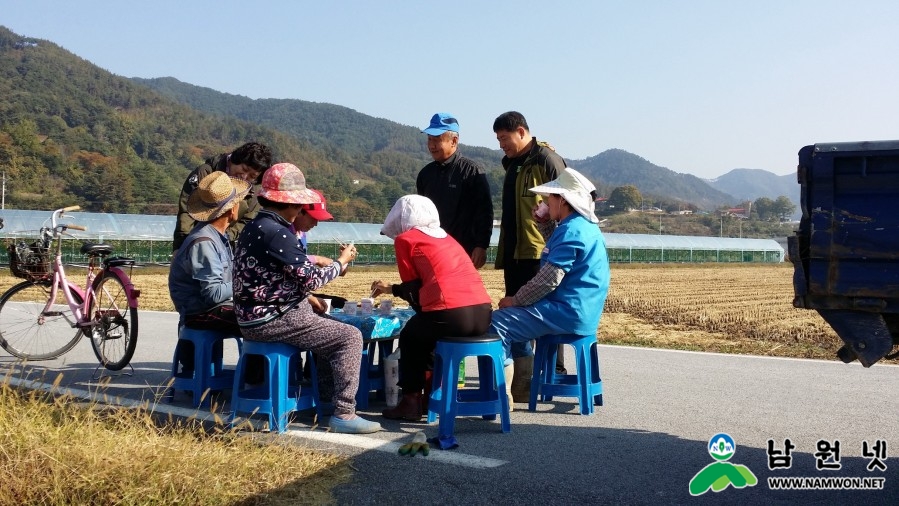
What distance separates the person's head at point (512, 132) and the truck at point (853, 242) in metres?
3.14

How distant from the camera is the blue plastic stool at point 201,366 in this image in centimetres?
575

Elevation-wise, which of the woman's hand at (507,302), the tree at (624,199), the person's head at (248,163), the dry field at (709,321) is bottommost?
the dry field at (709,321)

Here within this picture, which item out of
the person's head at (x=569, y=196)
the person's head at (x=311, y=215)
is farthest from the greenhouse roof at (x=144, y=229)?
the person's head at (x=569, y=196)

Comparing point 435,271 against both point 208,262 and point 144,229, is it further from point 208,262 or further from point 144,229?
point 144,229

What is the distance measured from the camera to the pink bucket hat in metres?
5.07

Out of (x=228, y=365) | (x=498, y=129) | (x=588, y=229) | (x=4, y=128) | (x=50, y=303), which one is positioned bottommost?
(x=228, y=365)

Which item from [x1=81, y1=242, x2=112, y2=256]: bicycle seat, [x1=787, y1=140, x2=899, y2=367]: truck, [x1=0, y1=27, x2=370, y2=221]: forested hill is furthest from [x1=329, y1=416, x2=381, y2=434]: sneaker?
[x1=0, y1=27, x2=370, y2=221]: forested hill

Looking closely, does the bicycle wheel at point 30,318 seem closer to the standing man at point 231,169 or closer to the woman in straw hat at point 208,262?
the standing man at point 231,169

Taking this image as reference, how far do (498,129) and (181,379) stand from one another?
305 centimetres

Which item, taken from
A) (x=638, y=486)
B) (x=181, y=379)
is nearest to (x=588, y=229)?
(x=638, y=486)

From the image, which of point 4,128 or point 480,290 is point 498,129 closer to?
point 480,290

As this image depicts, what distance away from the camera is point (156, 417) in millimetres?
5383

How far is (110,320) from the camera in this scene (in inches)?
286

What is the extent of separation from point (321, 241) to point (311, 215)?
37.6m
